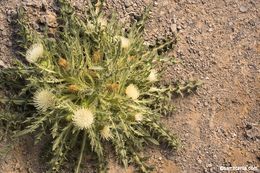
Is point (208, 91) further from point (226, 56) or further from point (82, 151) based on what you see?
point (82, 151)

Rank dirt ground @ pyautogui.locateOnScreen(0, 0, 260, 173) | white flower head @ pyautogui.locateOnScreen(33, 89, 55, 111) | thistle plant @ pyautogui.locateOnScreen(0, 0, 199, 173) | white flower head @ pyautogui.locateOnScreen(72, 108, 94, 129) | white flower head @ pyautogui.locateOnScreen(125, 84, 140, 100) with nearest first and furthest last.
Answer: white flower head @ pyautogui.locateOnScreen(72, 108, 94, 129) → white flower head @ pyautogui.locateOnScreen(33, 89, 55, 111) → thistle plant @ pyautogui.locateOnScreen(0, 0, 199, 173) → white flower head @ pyautogui.locateOnScreen(125, 84, 140, 100) → dirt ground @ pyautogui.locateOnScreen(0, 0, 260, 173)

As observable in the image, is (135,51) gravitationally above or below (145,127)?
above

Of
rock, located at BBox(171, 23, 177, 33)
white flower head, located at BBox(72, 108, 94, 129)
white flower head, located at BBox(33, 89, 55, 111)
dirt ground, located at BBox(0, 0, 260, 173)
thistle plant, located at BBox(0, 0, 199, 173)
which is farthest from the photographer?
rock, located at BBox(171, 23, 177, 33)

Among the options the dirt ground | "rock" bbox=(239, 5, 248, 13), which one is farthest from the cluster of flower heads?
"rock" bbox=(239, 5, 248, 13)

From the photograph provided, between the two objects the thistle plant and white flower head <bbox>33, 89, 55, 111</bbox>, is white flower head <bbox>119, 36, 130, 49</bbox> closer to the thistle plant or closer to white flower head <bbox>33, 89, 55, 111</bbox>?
the thistle plant

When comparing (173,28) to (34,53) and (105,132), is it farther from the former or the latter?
(34,53)

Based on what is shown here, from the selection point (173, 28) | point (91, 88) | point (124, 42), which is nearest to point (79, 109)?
point (91, 88)

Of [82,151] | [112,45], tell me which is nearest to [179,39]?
[112,45]

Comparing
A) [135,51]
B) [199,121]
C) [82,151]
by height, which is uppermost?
[135,51]
